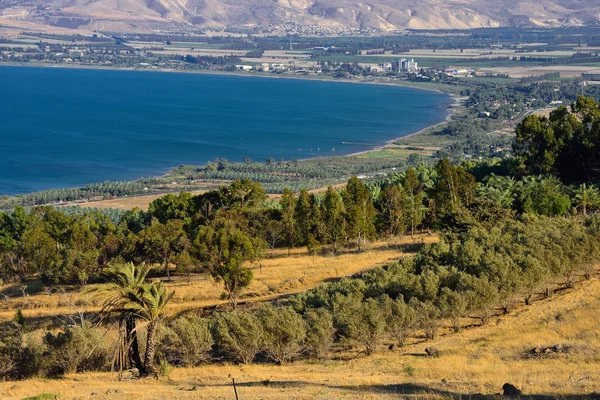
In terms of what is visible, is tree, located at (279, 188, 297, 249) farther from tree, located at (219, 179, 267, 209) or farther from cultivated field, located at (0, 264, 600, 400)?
cultivated field, located at (0, 264, 600, 400)

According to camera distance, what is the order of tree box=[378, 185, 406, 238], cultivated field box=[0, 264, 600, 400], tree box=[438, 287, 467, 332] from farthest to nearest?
tree box=[378, 185, 406, 238] → tree box=[438, 287, 467, 332] → cultivated field box=[0, 264, 600, 400]

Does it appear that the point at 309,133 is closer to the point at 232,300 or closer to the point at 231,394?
the point at 232,300

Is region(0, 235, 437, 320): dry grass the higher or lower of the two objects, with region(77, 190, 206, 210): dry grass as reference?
higher

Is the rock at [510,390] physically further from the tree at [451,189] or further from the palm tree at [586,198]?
the palm tree at [586,198]

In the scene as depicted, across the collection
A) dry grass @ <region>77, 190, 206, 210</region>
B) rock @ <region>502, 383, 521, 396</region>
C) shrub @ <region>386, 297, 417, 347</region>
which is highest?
rock @ <region>502, 383, 521, 396</region>

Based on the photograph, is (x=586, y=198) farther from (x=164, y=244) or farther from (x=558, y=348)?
(x=164, y=244)

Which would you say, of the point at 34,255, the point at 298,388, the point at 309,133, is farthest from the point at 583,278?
the point at 309,133

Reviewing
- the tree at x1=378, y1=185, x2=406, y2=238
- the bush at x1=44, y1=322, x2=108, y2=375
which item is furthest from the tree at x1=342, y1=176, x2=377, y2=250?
the bush at x1=44, y1=322, x2=108, y2=375

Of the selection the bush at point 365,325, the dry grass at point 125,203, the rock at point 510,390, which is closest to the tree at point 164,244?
the bush at point 365,325
